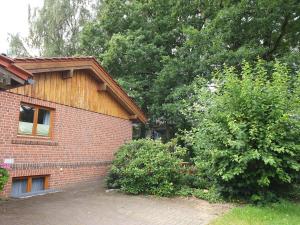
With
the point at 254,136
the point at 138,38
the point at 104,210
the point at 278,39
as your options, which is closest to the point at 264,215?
the point at 254,136

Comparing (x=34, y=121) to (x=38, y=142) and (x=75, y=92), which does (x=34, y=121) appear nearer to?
(x=38, y=142)

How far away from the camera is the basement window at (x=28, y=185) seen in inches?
407

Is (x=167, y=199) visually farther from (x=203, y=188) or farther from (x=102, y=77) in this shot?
(x=102, y=77)

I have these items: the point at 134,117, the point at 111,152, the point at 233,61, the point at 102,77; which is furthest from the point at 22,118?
the point at 233,61

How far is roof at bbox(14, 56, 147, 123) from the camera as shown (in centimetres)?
980

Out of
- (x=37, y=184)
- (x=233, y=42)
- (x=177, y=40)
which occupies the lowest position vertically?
(x=37, y=184)

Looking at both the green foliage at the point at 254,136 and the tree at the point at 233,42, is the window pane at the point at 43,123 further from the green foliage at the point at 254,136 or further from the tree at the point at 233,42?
the tree at the point at 233,42

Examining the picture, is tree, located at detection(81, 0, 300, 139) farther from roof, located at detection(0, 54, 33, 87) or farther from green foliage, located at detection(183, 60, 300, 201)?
roof, located at detection(0, 54, 33, 87)

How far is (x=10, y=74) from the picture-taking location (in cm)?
640

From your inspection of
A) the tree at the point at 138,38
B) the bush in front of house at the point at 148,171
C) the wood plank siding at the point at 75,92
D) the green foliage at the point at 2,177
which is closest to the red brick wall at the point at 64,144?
the wood plank siding at the point at 75,92

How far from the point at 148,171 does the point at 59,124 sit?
12.3ft

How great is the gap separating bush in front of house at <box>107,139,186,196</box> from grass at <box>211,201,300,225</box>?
3094 mm

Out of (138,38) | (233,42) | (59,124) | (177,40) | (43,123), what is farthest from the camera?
(177,40)

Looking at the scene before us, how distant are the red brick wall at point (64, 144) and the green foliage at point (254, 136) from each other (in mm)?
5039
